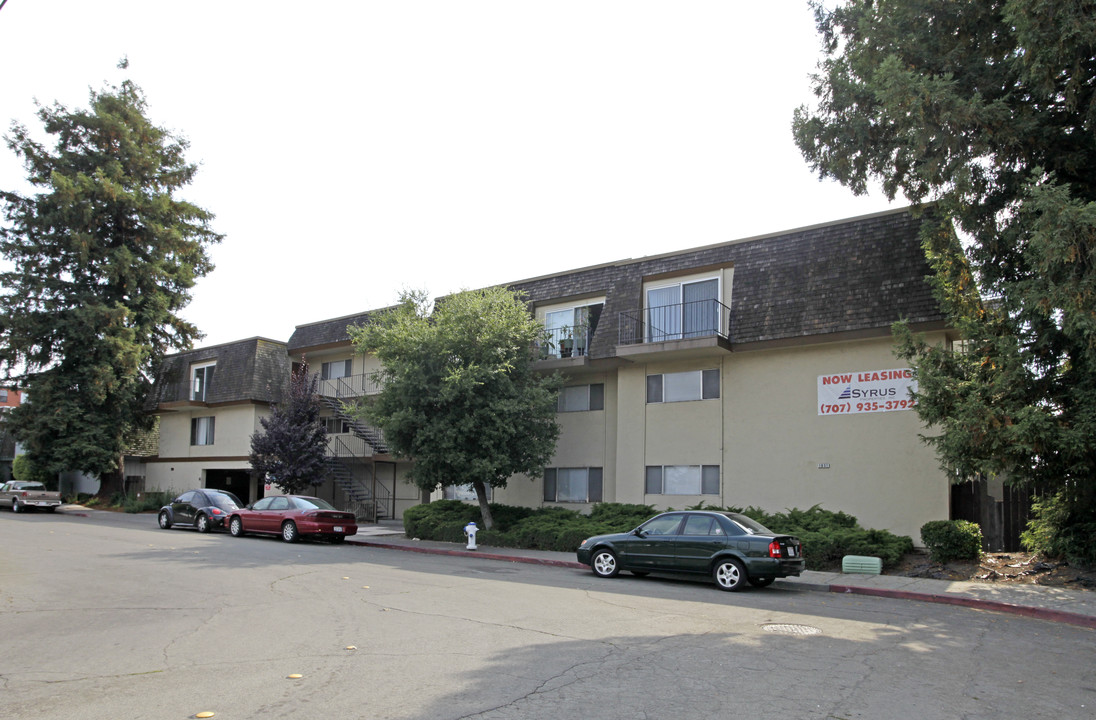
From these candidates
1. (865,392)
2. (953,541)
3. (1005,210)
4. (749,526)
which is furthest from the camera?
(865,392)

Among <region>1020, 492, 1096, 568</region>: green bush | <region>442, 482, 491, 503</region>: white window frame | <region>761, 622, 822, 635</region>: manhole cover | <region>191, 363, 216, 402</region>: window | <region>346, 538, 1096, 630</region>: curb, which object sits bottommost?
<region>346, 538, 1096, 630</region>: curb

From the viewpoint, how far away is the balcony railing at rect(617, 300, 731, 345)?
21.1 metres

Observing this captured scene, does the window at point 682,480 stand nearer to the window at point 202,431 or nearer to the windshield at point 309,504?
the windshield at point 309,504

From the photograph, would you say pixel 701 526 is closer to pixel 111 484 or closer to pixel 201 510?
pixel 201 510

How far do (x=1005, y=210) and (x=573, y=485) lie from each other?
550 inches

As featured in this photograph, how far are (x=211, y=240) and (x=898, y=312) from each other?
35.5 m

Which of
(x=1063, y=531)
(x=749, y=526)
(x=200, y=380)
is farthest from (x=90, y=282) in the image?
(x=1063, y=531)

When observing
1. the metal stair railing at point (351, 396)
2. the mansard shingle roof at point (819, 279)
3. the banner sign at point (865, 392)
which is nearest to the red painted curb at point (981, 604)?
the banner sign at point (865, 392)

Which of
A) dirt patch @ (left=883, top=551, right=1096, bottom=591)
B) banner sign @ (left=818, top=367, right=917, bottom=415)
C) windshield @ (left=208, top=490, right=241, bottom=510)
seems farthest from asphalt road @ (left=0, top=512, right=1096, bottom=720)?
windshield @ (left=208, top=490, right=241, bottom=510)

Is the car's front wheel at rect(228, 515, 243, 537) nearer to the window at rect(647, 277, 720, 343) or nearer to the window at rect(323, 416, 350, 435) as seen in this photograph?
the window at rect(323, 416, 350, 435)

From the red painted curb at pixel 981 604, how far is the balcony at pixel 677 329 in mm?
7716

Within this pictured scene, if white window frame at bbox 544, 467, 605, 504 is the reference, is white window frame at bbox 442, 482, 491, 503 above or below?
below

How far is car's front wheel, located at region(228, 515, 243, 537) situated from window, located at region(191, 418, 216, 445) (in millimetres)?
15219

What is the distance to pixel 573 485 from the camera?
2394 centimetres
